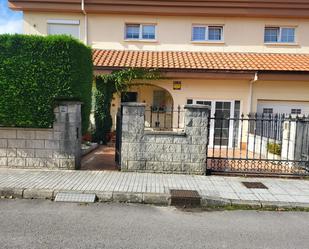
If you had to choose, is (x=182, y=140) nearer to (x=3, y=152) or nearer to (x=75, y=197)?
(x=75, y=197)

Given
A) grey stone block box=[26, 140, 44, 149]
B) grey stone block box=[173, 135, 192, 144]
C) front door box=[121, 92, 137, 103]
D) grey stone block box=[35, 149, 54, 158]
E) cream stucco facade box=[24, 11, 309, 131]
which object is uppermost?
cream stucco facade box=[24, 11, 309, 131]

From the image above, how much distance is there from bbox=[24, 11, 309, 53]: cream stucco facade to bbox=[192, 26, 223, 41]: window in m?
0.26

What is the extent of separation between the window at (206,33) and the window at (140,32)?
6.90 feet

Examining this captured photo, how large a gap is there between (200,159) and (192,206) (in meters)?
1.96

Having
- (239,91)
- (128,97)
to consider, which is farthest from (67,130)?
(239,91)

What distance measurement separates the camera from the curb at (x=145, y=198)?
5555 millimetres

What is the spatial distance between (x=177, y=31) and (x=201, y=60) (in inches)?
97.9

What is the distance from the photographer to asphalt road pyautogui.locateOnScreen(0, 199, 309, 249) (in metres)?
3.94

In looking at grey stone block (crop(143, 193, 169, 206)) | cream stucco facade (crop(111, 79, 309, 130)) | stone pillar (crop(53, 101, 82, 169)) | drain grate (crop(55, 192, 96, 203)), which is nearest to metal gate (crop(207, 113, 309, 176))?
grey stone block (crop(143, 193, 169, 206))

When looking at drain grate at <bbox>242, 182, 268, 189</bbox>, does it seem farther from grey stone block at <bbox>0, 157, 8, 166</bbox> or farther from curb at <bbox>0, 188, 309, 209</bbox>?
grey stone block at <bbox>0, 157, 8, 166</bbox>

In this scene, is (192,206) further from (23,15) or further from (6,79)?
(23,15)

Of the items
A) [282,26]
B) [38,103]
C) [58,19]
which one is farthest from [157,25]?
[38,103]

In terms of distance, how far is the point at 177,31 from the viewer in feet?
47.0

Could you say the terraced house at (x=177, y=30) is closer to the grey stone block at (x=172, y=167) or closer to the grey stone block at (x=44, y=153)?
the grey stone block at (x=172, y=167)
